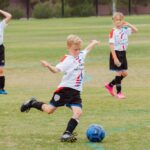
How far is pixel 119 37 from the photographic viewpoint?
1473 cm

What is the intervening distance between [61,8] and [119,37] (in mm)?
59698

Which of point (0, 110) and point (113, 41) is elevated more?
point (113, 41)

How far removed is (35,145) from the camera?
9.32 metres

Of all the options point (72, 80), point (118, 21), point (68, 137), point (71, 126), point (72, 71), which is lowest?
point (68, 137)

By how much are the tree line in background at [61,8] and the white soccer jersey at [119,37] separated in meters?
57.9

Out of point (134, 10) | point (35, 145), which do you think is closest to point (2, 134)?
point (35, 145)

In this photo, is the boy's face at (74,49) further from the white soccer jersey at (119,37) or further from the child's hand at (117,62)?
the white soccer jersey at (119,37)

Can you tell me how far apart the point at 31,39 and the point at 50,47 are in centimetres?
605

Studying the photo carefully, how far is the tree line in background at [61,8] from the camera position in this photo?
2876 inches

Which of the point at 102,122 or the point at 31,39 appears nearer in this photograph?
the point at 102,122

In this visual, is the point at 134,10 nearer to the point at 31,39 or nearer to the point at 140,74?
the point at 31,39

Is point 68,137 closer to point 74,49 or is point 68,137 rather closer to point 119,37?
point 74,49

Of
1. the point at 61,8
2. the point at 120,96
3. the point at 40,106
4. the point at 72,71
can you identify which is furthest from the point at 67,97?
the point at 61,8

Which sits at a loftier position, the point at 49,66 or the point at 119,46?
the point at 49,66
